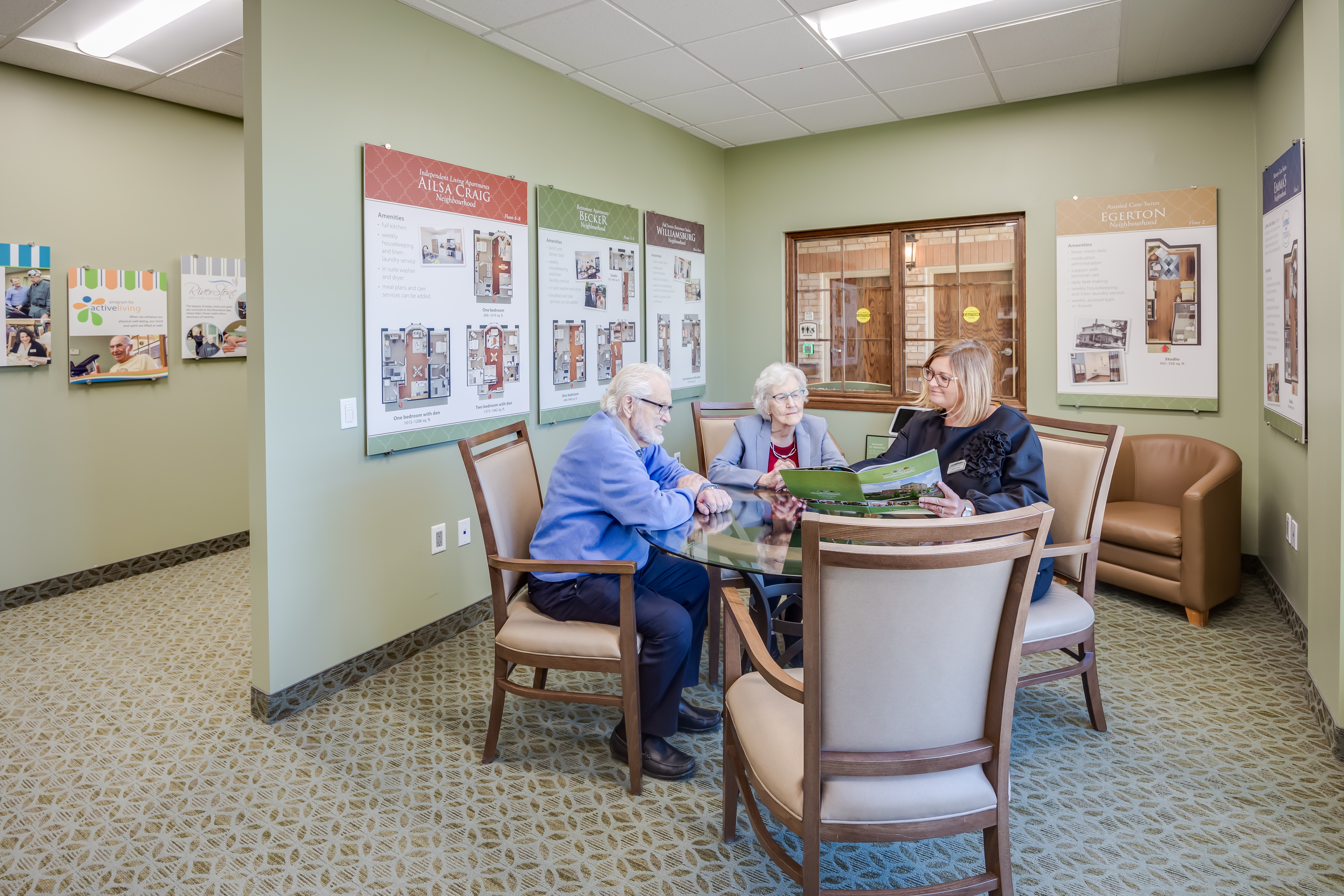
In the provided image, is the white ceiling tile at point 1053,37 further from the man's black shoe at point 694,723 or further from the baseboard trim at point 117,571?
the baseboard trim at point 117,571

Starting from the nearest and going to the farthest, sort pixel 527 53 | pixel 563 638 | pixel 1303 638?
pixel 563 638, pixel 1303 638, pixel 527 53

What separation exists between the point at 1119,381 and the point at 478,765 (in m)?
4.11

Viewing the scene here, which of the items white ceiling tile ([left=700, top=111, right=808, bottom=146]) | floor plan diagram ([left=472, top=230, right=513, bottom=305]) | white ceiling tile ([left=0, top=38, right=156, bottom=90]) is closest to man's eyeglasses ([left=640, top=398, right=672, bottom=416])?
floor plan diagram ([left=472, top=230, right=513, bottom=305])

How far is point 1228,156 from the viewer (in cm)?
414

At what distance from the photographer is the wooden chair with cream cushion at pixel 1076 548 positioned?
7.81 ft

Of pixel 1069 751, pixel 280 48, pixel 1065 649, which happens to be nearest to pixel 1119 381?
pixel 1065 649

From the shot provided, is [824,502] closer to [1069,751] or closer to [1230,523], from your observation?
[1069,751]

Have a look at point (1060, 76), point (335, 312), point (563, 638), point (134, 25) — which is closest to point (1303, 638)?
point (1060, 76)

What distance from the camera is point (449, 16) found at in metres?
3.36

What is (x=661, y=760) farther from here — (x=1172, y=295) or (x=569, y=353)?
(x=1172, y=295)

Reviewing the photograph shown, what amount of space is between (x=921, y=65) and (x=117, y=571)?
5.34m

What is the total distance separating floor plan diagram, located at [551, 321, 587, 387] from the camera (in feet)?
13.7

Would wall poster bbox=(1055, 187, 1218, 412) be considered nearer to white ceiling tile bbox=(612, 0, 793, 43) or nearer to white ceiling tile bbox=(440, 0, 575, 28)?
white ceiling tile bbox=(612, 0, 793, 43)

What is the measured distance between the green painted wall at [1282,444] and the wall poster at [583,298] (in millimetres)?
3237
